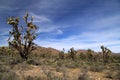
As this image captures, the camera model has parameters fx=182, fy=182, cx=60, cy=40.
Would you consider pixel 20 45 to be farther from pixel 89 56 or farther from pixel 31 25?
pixel 89 56

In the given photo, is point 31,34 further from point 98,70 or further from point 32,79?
point 32,79

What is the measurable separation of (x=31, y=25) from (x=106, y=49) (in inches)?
1078

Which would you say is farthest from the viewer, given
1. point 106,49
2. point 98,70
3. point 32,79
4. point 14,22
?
point 106,49

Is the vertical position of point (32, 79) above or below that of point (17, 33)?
below

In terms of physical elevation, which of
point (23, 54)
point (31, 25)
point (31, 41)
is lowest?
point (23, 54)

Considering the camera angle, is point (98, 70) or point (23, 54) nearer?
point (98, 70)

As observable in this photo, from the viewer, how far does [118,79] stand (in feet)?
37.1

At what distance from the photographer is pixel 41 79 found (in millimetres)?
8711

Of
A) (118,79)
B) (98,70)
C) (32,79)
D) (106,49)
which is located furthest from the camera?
(106,49)

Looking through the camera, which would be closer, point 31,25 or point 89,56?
point 31,25

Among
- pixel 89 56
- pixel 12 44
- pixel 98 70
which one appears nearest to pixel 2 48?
pixel 89 56

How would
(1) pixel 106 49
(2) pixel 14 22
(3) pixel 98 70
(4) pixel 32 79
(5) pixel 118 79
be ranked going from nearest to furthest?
(4) pixel 32 79, (5) pixel 118 79, (3) pixel 98 70, (2) pixel 14 22, (1) pixel 106 49

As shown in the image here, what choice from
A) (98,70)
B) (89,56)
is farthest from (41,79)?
(89,56)

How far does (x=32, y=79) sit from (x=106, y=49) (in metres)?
38.1
